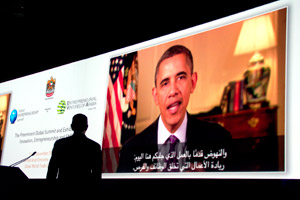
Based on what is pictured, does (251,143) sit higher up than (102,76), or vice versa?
(102,76)

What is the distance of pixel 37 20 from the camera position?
5039 mm

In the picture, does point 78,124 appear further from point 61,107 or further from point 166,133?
point 61,107

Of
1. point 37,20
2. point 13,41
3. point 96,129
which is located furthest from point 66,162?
point 13,41

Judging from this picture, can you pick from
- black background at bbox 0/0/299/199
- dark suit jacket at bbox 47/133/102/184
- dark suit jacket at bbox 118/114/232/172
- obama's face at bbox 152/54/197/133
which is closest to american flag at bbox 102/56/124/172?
dark suit jacket at bbox 118/114/232/172

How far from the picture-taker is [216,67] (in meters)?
3.21

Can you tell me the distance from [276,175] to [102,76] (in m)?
2.10

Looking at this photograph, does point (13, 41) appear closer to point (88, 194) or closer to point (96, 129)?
point (96, 129)

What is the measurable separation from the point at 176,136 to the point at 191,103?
1.02 feet

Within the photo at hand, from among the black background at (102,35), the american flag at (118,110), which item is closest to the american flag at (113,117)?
the american flag at (118,110)

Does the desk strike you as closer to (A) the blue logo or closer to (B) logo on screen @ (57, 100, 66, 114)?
(B) logo on screen @ (57, 100, 66, 114)

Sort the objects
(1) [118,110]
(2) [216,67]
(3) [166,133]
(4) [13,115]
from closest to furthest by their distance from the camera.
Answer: (2) [216,67] → (3) [166,133] → (1) [118,110] → (4) [13,115]

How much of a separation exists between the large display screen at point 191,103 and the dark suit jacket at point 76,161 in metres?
0.64

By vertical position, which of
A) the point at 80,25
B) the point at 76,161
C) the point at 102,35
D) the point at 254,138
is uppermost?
the point at 80,25

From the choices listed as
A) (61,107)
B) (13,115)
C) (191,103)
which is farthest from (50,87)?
(191,103)
